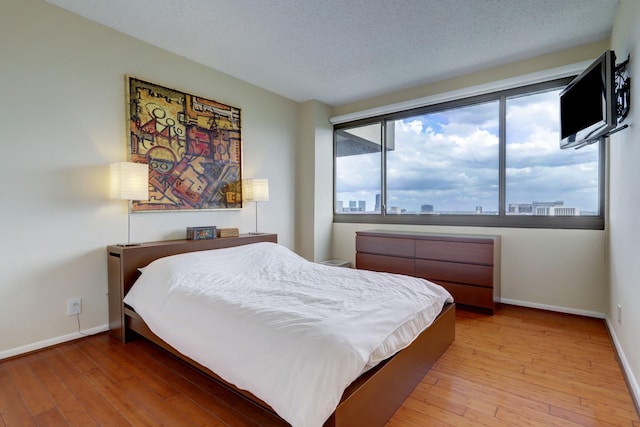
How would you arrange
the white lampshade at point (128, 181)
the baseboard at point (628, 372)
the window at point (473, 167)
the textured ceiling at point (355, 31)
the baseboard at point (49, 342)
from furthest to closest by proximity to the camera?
the window at point (473, 167)
the white lampshade at point (128, 181)
the textured ceiling at point (355, 31)
the baseboard at point (49, 342)
the baseboard at point (628, 372)

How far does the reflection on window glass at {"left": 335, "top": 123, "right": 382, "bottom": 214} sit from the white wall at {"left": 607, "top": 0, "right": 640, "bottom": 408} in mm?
2531

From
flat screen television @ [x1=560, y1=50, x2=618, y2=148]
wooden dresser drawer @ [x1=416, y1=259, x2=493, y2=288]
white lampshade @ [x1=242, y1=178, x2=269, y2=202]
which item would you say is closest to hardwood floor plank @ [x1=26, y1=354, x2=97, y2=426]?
white lampshade @ [x1=242, y1=178, x2=269, y2=202]

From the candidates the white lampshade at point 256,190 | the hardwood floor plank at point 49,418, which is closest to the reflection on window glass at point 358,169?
the white lampshade at point 256,190

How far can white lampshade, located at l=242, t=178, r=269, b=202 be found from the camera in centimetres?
363

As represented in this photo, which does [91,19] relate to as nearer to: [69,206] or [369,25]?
[69,206]

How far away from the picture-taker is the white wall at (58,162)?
2215 millimetres

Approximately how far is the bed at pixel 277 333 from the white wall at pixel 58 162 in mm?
268

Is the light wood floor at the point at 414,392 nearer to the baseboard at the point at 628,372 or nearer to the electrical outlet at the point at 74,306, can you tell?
the baseboard at the point at 628,372

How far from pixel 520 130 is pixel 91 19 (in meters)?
4.20

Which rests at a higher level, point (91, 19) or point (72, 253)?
point (91, 19)

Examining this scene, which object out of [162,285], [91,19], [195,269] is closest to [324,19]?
[91,19]

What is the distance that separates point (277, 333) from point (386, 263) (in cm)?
259

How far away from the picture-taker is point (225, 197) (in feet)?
11.8

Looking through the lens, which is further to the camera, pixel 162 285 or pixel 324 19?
pixel 324 19
